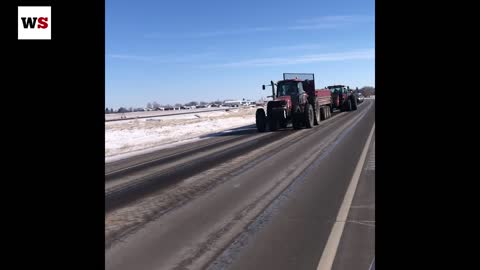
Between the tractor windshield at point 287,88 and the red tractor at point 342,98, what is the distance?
16.6m

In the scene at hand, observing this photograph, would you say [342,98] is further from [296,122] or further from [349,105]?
[296,122]

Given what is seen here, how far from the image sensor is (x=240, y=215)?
6668mm

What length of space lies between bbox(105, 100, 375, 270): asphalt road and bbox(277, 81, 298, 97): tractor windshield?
1324 centimetres

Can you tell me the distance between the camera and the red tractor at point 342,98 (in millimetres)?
42416

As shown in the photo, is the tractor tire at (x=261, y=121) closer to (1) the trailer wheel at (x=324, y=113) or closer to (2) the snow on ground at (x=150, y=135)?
(2) the snow on ground at (x=150, y=135)

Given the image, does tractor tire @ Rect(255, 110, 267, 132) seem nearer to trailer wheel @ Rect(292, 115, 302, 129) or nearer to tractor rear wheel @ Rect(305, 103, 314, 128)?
trailer wheel @ Rect(292, 115, 302, 129)

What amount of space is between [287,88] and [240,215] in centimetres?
1948

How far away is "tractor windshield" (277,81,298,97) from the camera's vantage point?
83.6 feet

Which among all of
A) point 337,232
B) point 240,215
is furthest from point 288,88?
point 337,232

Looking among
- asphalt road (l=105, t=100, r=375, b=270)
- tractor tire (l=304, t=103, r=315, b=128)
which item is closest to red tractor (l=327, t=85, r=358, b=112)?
tractor tire (l=304, t=103, r=315, b=128)

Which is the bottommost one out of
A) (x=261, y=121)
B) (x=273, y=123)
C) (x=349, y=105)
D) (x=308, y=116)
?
(x=273, y=123)
